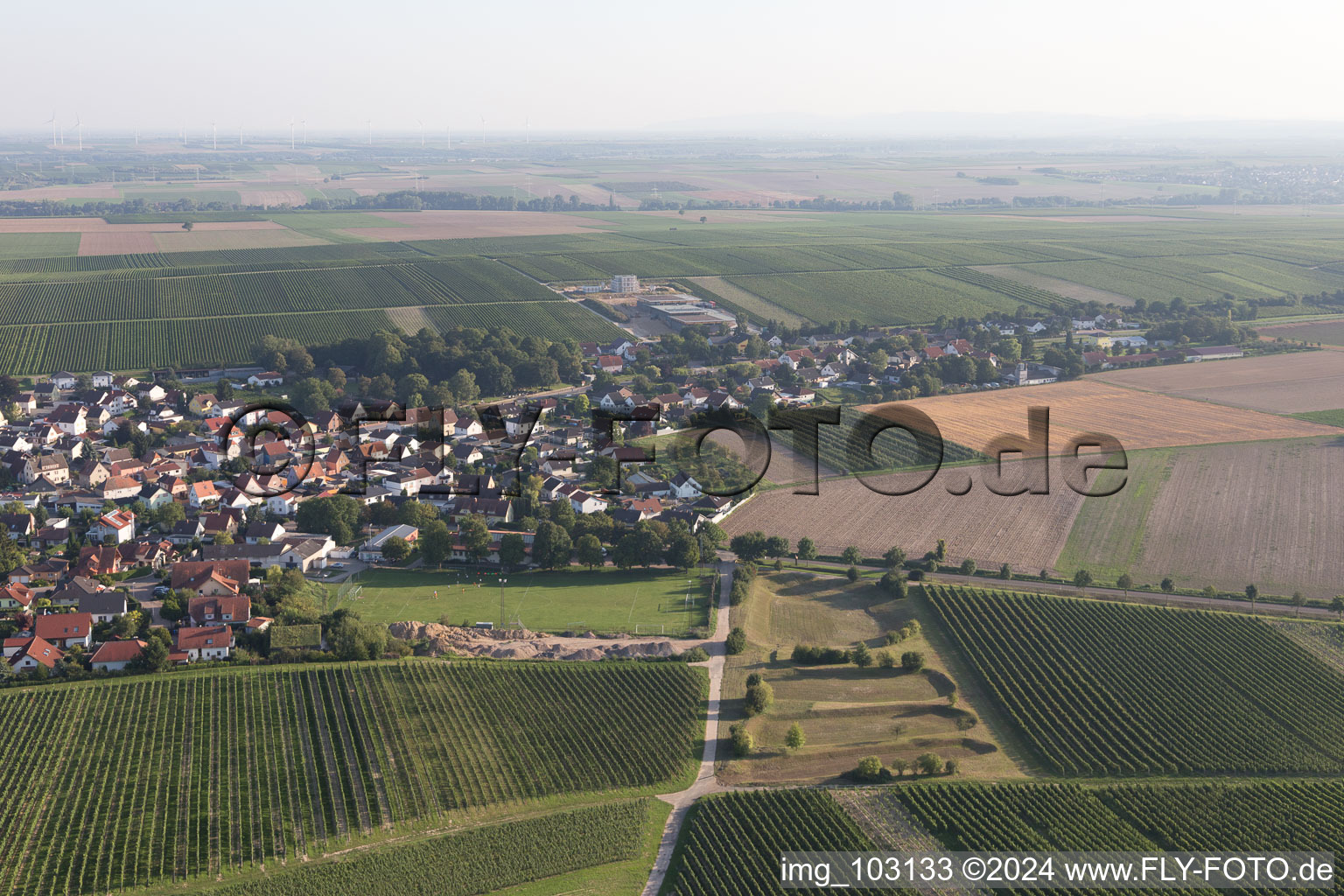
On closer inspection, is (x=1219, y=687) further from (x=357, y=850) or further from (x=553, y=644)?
(x=357, y=850)

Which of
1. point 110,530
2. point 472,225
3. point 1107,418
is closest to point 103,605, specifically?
point 110,530

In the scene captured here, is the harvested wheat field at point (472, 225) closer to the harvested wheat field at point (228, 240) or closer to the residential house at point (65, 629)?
the harvested wheat field at point (228, 240)

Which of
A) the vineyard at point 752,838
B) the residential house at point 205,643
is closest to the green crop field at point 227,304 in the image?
the residential house at point 205,643

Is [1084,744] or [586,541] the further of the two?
[586,541]

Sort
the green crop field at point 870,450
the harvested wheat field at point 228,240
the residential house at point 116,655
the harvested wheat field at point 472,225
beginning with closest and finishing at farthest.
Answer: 1. the residential house at point 116,655
2. the green crop field at point 870,450
3. the harvested wheat field at point 228,240
4. the harvested wheat field at point 472,225

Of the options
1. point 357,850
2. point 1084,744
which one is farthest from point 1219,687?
point 357,850

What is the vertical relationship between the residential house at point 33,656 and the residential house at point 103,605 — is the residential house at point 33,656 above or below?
below
